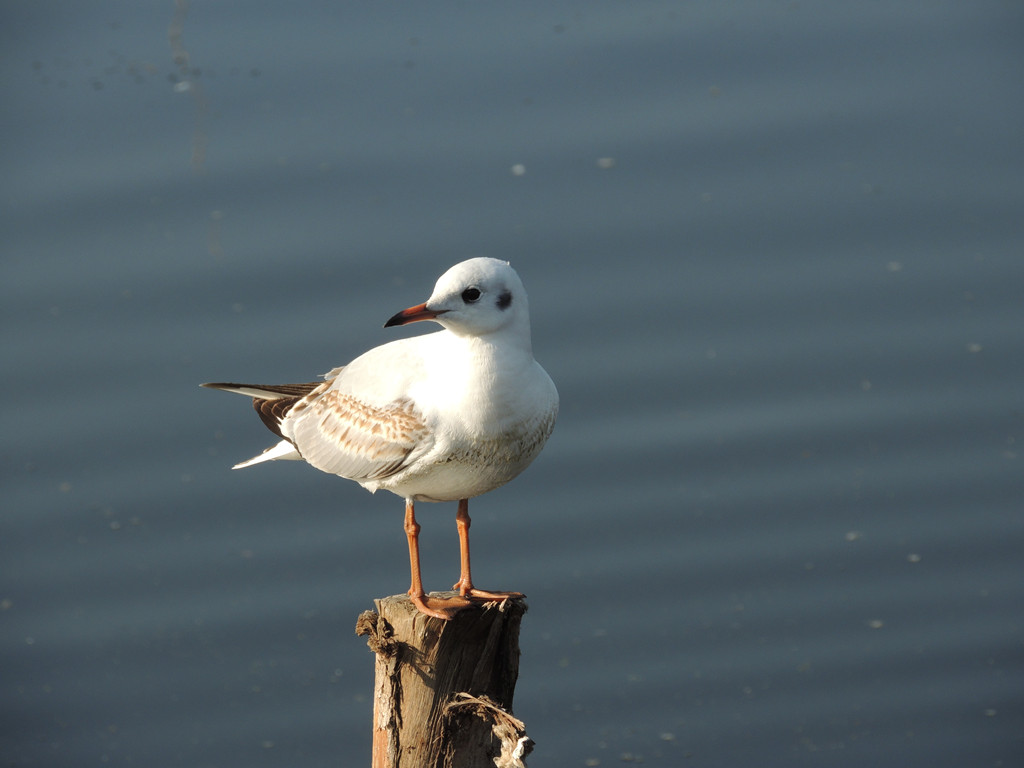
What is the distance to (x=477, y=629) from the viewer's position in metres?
3.83

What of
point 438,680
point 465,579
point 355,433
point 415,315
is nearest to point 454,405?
point 415,315

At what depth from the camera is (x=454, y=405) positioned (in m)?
3.80

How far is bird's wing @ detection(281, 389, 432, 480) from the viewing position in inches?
155

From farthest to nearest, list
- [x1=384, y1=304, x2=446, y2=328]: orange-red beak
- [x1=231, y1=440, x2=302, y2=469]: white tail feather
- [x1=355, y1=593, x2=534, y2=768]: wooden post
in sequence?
[x1=231, y1=440, x2=302, y2=469]: white tail feather < [x1=355, y1=593, x2=534, y2=768]: wooden post < [x1=384, y1=304, x2=446, y2=328]: orange-red beak

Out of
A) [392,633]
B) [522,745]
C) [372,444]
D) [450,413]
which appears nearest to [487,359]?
[450,413]

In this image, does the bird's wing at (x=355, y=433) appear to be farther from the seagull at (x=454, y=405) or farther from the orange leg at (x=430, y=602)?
the orange leg at (x=430, y=602)

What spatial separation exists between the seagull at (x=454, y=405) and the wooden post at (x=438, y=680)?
3.1 inches

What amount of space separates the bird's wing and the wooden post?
48 centimetres

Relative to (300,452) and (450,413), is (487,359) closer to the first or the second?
(450,413)

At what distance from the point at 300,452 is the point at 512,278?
48.5 inches

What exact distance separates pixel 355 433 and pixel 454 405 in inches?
20.2

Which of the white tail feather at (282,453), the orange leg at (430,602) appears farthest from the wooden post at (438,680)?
the white tail feather at (282,453)

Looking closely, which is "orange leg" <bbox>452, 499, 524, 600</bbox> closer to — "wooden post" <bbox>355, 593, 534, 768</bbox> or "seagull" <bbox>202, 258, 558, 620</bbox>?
"seagull" <bbox>202, 258, 558, 620</bbox>

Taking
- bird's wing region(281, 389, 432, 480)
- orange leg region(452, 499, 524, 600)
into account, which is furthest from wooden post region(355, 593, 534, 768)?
bird's wing region(281, 389, 432, 480)
